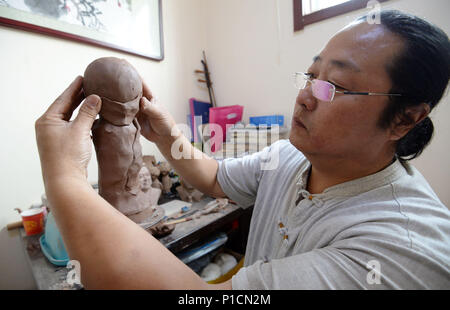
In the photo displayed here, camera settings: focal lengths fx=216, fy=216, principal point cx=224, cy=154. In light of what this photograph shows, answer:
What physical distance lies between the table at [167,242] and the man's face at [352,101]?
29.2 inches

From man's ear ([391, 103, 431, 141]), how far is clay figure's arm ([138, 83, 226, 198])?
27.6 inches

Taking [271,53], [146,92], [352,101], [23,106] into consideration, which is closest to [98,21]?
[23,106]

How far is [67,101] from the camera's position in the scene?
27.0 inches

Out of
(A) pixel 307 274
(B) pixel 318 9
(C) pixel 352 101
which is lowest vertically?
(A) pixel 307 274

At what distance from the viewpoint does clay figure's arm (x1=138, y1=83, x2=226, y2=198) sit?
0.89 metres

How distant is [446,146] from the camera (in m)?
1.35

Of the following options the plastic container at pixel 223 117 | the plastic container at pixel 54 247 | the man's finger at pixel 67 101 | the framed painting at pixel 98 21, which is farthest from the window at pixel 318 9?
the plastic container at pixel 54 247

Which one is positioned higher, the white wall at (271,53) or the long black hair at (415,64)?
the white wall at (271,53)

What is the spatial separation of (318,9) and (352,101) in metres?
1.56

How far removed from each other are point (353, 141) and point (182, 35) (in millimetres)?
2056

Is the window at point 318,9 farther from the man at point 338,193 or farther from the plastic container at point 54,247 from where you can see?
the plastic container at point 54,247

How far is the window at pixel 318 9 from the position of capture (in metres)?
1.51

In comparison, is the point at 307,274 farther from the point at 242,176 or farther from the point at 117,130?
the point at 117,130
